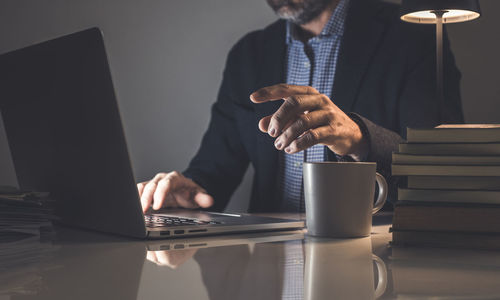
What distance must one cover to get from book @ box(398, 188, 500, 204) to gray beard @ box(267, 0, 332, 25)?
1.25 m

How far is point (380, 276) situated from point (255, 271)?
13cm

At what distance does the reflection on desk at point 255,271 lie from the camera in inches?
Answer: 17.7

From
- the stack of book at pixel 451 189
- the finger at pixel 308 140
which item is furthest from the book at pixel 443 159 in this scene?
the finger at pixel 308 140

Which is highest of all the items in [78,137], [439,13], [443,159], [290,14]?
[290,14]

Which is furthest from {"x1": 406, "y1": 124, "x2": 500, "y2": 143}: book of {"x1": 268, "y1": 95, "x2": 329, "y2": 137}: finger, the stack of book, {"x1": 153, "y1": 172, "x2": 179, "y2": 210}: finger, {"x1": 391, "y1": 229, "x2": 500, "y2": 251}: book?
{"x1": 153, "y1": 172, "x2": 179, "y2": 210}: finger

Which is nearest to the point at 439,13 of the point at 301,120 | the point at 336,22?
the point at 336,22

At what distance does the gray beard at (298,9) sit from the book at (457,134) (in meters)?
1.21

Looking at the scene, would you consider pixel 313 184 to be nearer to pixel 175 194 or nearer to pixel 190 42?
pixel 175 194

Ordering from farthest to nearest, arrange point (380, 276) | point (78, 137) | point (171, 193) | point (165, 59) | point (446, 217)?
point (165, 59)
point (171, 193)
point (78, 137)
point (446, 217)
point (380, 276)

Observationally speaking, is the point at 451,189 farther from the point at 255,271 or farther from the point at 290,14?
the point at 290,14

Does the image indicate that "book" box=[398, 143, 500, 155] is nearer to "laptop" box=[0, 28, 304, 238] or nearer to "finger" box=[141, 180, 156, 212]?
"laptop" box=[0, 28, 304, 238]

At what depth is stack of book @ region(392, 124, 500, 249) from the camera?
67 centimetres

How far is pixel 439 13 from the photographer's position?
1.50 m

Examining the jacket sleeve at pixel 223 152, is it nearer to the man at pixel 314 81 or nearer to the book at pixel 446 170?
the man at pixel 314 81
